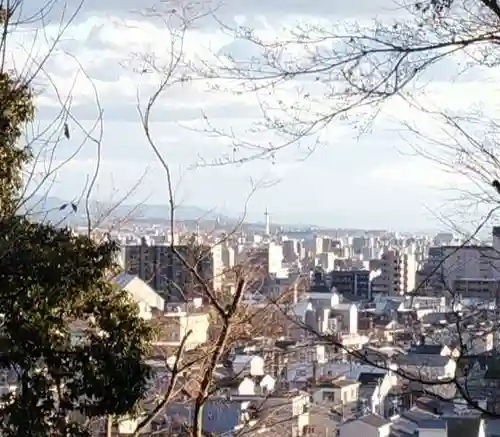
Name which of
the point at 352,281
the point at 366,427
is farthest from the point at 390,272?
the point at 366,427

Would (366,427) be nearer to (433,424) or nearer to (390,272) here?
(433,424)

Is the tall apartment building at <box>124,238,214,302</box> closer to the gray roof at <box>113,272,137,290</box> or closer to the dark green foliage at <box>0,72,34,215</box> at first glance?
the gray roof at <box>113,272,137,290</box>

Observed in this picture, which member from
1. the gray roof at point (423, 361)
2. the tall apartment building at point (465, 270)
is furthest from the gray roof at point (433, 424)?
the tall apartment building at point (465, 270)

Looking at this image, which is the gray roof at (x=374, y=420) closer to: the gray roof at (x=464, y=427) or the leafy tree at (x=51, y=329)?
the gray roof at (x=464, y=427)

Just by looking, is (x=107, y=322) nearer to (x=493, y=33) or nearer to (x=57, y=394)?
(x=57, y=394)

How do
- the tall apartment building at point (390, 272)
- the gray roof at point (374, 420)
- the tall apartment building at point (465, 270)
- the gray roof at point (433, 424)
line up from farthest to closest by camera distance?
the tall apartment building at point (390, 272) → the gray roof at point (374, 420) → the gray roof at point (433, 424) → the tall apartment building at point (465, 270)

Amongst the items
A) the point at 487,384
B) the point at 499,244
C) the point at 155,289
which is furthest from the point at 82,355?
the point at 155,289

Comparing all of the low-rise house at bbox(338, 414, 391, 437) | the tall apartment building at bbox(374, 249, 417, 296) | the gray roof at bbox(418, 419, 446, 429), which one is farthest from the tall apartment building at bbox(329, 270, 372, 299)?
the gray roof at bbox(418, 419, 446, 429)
